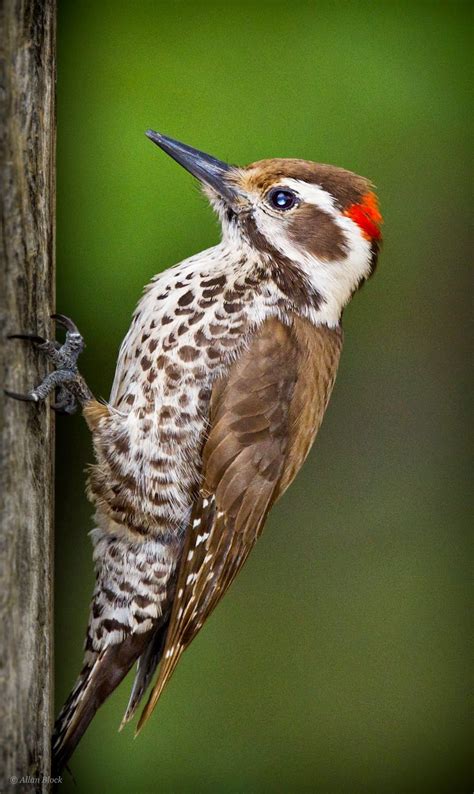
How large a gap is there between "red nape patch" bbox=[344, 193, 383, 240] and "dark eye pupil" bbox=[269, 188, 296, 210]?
0.40 ft

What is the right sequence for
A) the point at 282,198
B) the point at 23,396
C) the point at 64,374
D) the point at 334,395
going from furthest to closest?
the point at 334,395
the point at 282,198
the point at 64,374
the point at 23,396

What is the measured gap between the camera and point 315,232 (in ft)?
6.31

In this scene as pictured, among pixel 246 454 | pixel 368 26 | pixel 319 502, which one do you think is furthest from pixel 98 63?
pixel 319 502

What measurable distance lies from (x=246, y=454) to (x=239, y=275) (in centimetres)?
39

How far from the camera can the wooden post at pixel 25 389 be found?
138 centimetres

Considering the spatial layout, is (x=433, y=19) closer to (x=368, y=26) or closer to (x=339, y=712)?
(x=368, y=26)

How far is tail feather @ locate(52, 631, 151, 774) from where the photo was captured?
176 centimetres

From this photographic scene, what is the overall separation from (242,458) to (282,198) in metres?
0.58

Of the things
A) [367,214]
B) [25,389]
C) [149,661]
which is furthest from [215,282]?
[149,661]

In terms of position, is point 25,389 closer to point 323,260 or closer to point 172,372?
point 172,372

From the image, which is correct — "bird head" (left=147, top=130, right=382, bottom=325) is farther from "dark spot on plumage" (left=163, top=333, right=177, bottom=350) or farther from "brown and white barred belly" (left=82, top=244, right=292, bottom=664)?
"dark spot on plumage" (left=163, top=333, right=177, bottom=350)

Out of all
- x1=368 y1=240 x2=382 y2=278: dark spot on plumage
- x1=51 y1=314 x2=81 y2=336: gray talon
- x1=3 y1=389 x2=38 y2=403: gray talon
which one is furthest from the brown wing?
x1=3 y1=389 x2=38 y2=403: gray talon

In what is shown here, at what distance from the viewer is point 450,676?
8.00ft

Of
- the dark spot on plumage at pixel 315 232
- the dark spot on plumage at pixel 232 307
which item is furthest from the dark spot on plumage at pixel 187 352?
the dark spot on plumage at pixel 315 232
